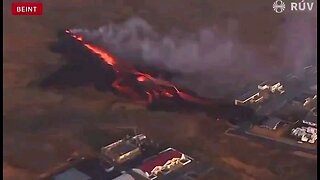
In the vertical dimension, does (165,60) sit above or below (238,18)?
below

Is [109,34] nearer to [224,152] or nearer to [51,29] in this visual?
[51,29]

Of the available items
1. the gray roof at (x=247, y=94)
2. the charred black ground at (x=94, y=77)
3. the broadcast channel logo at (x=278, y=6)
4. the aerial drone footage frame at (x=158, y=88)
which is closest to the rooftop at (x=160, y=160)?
the aerial drone footage frame at (x=158, y=88)

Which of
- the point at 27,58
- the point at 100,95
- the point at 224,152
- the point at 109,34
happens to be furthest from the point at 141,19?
the point at 224,152

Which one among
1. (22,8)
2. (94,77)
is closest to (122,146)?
(94,77)

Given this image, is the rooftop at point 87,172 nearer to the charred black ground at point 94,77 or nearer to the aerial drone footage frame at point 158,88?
the aerial drone footage frame at point 158,88

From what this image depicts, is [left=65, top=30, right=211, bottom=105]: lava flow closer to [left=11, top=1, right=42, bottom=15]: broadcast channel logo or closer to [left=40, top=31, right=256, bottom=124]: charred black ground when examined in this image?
[left=40, top=31, right=256, bottom=124]: charred black ground

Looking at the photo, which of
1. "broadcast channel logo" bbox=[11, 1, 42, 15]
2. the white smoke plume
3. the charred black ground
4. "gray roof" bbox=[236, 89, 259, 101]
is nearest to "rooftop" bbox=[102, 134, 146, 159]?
the charred black ground

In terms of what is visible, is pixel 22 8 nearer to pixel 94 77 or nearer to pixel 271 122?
pixel 94 77
